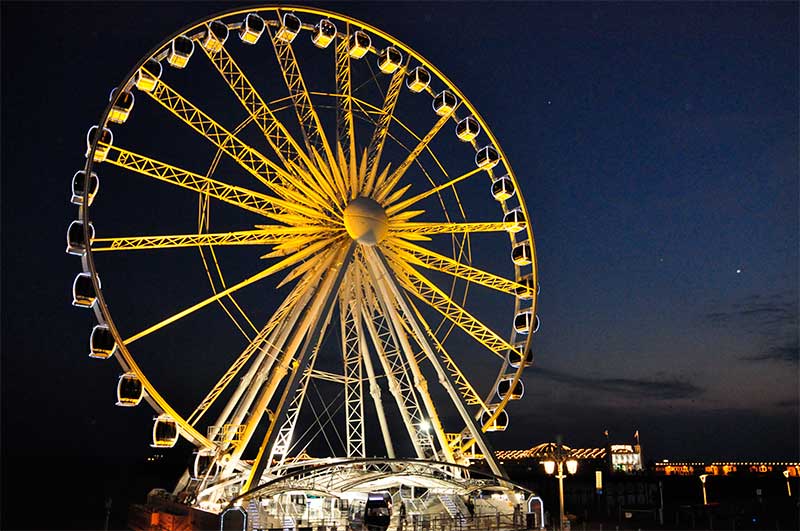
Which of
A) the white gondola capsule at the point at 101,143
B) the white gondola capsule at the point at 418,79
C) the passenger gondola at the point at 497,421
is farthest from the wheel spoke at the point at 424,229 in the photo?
the white gondola capsule at the point at 101,143

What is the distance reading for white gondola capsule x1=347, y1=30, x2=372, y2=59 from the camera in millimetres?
25875

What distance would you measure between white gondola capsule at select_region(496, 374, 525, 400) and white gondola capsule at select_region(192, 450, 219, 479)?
428 inches

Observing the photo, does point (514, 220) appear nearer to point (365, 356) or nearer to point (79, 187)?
point (365, 356)

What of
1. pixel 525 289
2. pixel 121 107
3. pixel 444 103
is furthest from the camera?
pixel 444 103

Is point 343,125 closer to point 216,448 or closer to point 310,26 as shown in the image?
point 310,26

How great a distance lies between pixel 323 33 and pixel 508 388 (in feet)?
48.8

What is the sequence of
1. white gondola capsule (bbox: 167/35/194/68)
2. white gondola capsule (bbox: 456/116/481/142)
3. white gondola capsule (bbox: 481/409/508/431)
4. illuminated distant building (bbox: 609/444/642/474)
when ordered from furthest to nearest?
illuminated distant building (bbox: 609/444/642/474) → white gondola capsule (bbox: 456/116/481/142) → white gondola capsule (bbox: 481/409/508/431) → white gondola capsule (bbox: 167/35/194/68)

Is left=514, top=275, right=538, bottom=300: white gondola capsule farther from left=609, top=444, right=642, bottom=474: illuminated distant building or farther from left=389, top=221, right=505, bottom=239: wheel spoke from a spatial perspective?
left=609, top=444, right=642, bottom=474: illuminated distant building

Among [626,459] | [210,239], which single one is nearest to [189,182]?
[210,239]

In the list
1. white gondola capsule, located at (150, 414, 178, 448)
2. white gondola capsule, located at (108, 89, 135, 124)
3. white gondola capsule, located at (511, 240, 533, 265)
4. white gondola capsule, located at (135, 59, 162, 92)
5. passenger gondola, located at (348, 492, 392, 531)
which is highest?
white gondola capsule, located at (135, 59, 162, 92)

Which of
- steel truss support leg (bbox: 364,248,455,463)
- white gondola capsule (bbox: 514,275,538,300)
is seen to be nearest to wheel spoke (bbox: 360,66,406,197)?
steel truss support leg (bbox: 364,248,455,463)

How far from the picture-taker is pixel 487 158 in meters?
27.7

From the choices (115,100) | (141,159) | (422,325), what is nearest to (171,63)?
(115,100)

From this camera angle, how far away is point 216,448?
21484 millimetres
